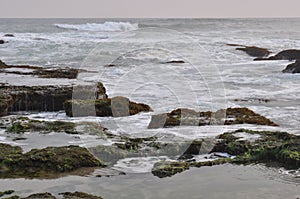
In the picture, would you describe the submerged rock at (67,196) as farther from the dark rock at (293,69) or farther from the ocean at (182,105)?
the dark rock at (293,69)

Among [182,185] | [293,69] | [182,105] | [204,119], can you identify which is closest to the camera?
[182,185]

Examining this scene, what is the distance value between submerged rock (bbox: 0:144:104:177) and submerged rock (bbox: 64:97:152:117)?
294 centimetres

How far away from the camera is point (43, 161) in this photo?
18.6 ft

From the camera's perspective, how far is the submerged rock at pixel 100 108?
356 inches

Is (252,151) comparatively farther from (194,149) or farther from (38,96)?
(38,96)

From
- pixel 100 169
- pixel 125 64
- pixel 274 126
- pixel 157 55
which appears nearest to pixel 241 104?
pixel 274 126

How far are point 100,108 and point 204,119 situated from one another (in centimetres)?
225

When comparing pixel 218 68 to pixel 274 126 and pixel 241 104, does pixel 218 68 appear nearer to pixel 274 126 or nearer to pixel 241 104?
pixel 241 104

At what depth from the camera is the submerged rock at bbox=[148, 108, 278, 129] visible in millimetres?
8188

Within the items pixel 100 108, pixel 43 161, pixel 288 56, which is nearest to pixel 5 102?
pixel 100 108

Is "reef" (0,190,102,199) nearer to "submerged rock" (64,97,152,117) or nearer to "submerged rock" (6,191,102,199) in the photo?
"submerged rock" (6,191,102,199)

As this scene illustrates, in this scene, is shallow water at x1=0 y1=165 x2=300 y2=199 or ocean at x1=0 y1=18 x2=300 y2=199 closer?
shallow water at x1=0 y1=165 x2=300 y2=199

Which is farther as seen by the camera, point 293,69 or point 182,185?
point 293,69

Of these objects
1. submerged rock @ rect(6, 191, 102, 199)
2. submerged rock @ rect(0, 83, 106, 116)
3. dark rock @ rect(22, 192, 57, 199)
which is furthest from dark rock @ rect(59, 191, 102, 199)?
submerged rock @ rect(0, 83, 106, 116)
